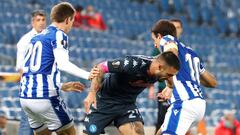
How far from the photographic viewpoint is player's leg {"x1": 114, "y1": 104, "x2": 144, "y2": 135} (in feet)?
32.6

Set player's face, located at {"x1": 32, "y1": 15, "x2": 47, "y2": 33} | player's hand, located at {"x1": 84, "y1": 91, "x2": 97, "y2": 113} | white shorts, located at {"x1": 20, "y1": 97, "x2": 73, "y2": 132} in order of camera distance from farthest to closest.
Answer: player's face, located at {"x1": 32, "y1": 15, "x2": 47, "y2": 33} → white shorts, located at {"x1": 20, "y1": 97, "x2": 73, "y2": 132} → player's hand, located at {"x1": 84, "y1": 91, "x2": 97, "y2": 113}

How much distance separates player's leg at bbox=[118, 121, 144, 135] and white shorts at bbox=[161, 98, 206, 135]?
0.59 metres

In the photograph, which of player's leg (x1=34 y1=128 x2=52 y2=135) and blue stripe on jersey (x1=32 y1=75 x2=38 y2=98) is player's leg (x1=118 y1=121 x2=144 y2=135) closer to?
player's leg (x1=34 y1=128 x2=52 y2=135)

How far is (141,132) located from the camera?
9984 millimetres

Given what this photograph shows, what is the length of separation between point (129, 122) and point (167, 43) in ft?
4.02

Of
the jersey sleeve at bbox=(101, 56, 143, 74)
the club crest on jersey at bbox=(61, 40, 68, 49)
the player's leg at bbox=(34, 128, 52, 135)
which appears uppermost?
the club crest on jersey at bbox=(61, 40, 68, 49)

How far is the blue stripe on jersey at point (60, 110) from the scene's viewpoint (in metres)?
9.83

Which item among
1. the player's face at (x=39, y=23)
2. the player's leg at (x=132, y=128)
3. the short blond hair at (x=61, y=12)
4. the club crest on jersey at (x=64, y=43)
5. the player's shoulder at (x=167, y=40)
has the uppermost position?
the short blond hair at (x=61, y=12)

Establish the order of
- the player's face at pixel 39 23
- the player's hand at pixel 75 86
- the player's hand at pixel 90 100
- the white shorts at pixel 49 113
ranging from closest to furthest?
the player's hand at pixel 90 100
the player's hand at pixel 75 86
the white shorts at pixel 49 113
the player's face at pixel 39 23

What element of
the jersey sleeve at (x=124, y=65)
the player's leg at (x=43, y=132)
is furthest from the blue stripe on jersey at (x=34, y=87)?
the jersey sleeve at (x=124, y=65)

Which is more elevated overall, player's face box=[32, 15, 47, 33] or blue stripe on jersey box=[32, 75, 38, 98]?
player's face box=[32, 15, 47, 33]

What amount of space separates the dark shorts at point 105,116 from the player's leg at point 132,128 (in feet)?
0.14

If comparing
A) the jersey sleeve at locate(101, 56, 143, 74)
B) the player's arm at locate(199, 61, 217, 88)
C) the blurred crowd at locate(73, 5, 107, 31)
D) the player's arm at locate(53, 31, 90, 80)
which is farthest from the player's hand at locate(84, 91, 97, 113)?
the blurred crowd at locate(73, 5, 107, 31)

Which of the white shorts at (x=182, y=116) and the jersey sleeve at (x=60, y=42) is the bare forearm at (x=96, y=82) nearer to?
the jersey sleeve at (x=60, y=42)
